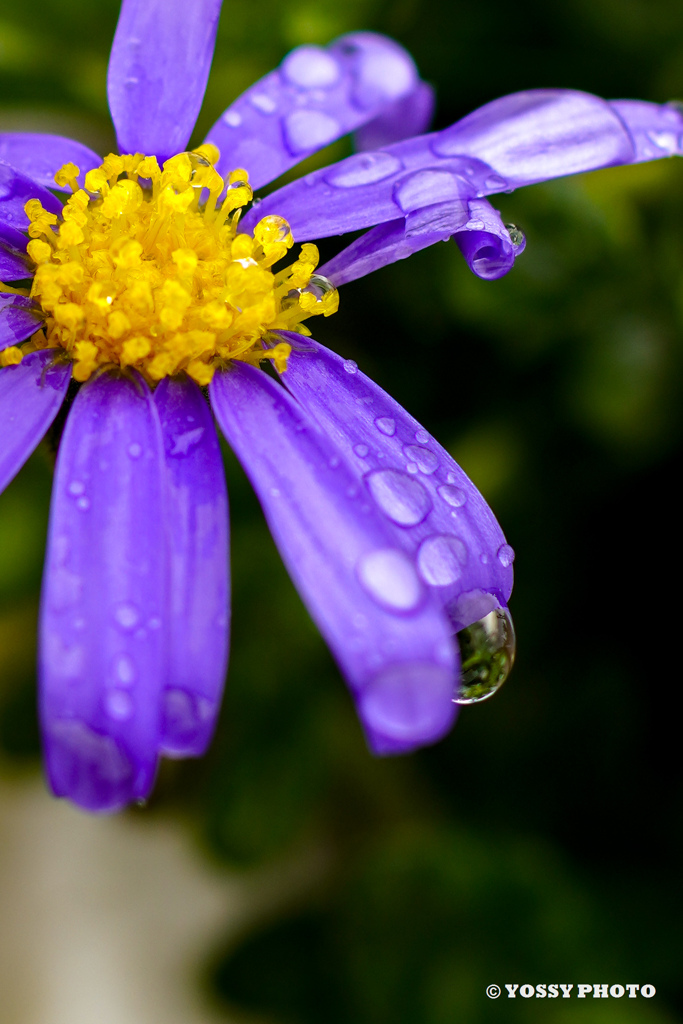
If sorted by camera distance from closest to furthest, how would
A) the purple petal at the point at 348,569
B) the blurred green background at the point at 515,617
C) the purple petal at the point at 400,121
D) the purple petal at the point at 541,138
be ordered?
the purple petal at the point at 348,569
the purple petal at the point at 541,138
the purple petal at the point at 400,121
the blurred green background at the point at 515,617

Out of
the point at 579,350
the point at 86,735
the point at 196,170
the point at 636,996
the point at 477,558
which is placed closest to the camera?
the point at 86,735

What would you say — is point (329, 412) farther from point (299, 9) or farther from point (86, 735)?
point (299, 9)

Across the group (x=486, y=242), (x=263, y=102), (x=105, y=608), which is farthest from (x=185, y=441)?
(x=263, y=102)

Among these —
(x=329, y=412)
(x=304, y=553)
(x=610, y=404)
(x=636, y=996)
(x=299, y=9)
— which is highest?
(x=299, y=9)

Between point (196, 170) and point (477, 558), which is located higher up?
point (196, 170)

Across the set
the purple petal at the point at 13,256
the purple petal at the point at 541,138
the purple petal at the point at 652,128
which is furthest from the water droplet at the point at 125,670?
the purple petal at the point at 652,128

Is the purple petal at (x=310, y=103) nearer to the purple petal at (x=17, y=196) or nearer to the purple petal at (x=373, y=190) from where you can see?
the purple petal at (x=373, y=190)

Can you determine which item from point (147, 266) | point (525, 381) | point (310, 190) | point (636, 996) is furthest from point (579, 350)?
point (636, 996)
